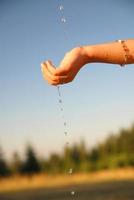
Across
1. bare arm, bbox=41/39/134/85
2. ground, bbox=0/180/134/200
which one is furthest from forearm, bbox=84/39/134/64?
ground, bbox=0/180/134/200

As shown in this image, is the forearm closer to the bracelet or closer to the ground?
the bracelet

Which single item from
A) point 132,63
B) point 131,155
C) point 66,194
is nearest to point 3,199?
point 66,194

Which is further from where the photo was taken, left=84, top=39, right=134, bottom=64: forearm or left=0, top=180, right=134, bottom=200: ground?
left=0, top=180, right=134, bottom=200: ground

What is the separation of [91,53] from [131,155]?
1572 cm

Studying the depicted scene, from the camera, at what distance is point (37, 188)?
66.0ft

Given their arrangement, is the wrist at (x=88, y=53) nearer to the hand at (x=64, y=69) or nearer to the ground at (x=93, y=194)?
the hand at (x=64, y=69)

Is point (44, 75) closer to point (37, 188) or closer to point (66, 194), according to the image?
point (66, 194)

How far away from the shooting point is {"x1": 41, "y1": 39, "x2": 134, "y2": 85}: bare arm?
2.68 ft

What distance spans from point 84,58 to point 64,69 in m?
0.06

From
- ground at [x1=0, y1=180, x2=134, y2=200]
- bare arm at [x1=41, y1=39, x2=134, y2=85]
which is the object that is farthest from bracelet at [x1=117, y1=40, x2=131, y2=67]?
ground at [x1=0, y1=180, x2=134, y2=200]

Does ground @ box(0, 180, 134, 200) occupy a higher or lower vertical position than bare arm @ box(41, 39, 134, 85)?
lower

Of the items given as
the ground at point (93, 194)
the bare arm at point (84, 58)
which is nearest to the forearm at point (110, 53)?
the bare arm at point (84, 58)

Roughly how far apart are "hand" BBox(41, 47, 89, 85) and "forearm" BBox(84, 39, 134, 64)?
3 cm

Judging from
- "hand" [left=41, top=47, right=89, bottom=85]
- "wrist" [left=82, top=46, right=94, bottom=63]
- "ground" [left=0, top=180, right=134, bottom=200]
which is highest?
"wrist" [left=82, top=46, right=94, bottom=63]
